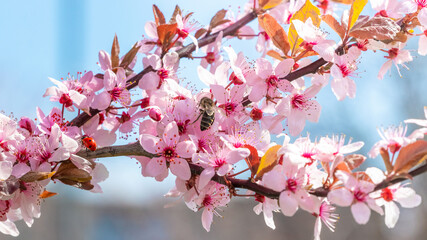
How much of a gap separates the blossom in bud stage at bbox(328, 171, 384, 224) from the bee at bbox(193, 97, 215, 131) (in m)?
0.18

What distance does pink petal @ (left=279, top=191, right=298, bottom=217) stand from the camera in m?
0.48

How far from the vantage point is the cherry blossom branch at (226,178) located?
0.47 metres

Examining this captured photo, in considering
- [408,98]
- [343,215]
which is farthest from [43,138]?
[343,215]

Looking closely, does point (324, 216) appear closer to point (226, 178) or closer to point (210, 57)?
point (226, 178)

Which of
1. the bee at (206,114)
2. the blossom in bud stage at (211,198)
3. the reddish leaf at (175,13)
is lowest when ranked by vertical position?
the blossom in bud stage at (211,198)

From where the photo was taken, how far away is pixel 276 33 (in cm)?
64

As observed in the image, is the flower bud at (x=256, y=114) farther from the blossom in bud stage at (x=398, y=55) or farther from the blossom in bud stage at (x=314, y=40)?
the blossom in bud stage at (x=398, y=55)

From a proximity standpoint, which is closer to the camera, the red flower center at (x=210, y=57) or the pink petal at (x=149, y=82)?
the pink petal at (x=149, y=82)

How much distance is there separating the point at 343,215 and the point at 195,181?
598 cm

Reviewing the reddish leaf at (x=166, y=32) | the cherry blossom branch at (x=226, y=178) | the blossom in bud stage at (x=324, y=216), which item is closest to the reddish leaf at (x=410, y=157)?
the cherry blossom branch at (x=226, y=178)

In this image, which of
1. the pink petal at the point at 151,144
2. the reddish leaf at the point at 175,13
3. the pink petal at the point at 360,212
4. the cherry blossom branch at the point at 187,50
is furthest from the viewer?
the reddish leaf at the point at 175,13

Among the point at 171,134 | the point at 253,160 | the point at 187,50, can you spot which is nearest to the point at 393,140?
the point at 253,160

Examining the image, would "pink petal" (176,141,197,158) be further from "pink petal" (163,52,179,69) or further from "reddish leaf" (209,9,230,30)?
"reddish leaf" (209,9,230,30)

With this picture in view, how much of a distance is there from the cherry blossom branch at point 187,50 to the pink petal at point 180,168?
16 centimetres
